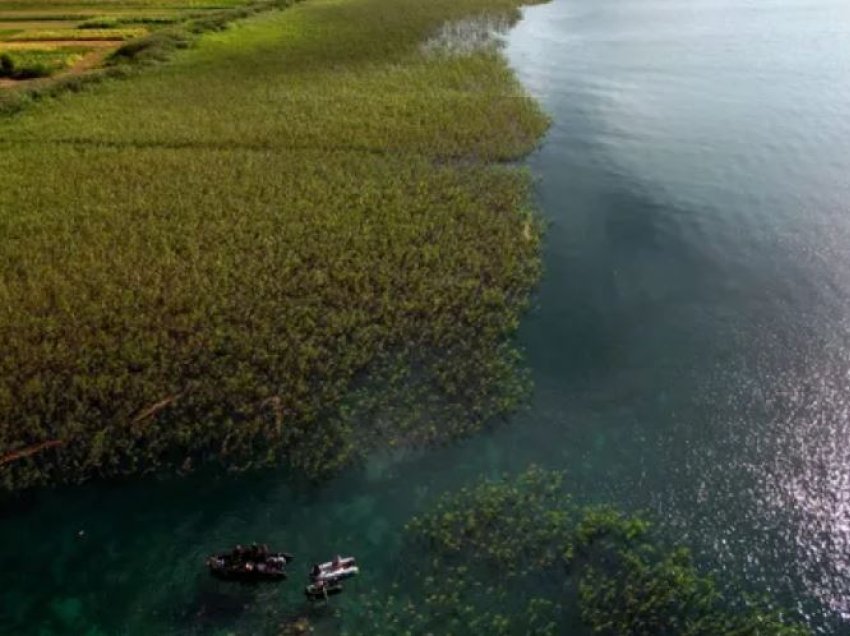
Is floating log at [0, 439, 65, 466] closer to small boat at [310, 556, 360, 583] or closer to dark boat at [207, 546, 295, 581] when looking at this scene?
dark boat at [207, 546, 295, 581]

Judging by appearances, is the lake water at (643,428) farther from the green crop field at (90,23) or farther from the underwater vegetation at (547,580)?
the green crop field at (90,23)

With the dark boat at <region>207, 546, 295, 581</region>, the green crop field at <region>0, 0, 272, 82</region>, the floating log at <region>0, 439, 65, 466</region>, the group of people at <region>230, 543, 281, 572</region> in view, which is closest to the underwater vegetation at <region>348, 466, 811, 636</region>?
the dark boat at <region>207, 546, 295, 581</region>

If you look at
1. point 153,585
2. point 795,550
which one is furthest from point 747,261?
point 153,585

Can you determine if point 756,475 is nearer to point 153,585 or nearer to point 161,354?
point 153,585

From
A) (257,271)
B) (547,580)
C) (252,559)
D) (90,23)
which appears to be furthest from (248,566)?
Answer: (90,23)

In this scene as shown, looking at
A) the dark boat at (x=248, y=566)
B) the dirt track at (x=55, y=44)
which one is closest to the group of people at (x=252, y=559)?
the dark boat at (x=248, y=566)

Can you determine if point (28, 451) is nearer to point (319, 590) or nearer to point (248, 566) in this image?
point (248, 566)
